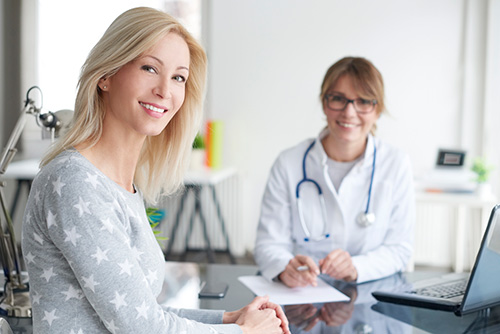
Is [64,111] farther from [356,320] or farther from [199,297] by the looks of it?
[356,320]

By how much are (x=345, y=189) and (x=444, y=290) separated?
595 millimetres

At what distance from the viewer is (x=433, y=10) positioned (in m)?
4.18

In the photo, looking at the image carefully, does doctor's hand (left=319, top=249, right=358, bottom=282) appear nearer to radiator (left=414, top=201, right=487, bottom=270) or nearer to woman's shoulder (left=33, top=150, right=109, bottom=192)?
woman's shoulder (left=33, top=150, right=109, bottom=192)

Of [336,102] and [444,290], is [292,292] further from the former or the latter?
[336,102]

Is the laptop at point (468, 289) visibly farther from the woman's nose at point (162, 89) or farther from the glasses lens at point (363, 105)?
the woman's nose at point (162, 89)

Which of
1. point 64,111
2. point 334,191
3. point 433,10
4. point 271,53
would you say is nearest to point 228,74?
point 271,53

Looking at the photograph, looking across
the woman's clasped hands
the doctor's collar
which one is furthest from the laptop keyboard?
the doctor's collar

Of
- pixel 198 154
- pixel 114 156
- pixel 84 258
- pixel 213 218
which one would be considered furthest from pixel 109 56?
pixel 213 218

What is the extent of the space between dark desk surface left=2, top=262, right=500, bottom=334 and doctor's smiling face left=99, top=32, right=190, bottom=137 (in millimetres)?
543

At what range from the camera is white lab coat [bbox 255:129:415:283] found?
6.50ft

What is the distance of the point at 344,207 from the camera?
2027 millimetres

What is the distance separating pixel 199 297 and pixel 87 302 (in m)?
0.55

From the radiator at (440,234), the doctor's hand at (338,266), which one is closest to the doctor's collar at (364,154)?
the doctor's hand at (338,266)

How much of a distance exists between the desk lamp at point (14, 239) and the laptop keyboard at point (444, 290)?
106 centimetres
